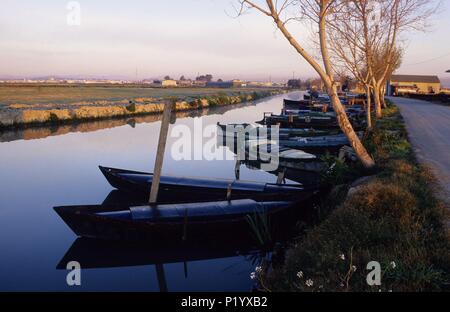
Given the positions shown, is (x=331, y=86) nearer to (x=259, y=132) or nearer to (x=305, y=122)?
(x=259, y=132)

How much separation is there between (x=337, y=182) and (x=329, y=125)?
1903cm

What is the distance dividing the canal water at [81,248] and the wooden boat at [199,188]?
1412 mm

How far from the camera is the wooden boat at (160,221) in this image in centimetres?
966

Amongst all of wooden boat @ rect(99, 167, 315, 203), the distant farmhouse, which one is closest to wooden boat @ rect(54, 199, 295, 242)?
wooden boat @ rect(99, 167, 315, 203)

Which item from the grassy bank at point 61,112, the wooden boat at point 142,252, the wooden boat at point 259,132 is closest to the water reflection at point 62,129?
the grassy bank at point 61,112

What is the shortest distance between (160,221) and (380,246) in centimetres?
544

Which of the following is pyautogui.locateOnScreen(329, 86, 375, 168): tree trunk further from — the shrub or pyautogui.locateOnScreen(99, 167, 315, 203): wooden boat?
the shrub

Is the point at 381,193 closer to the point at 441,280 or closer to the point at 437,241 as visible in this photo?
the point at 437,241

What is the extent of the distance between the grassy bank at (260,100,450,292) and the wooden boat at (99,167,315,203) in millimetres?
3632

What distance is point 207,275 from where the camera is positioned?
9164 mm

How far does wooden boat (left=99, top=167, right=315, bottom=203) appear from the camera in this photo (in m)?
12.4

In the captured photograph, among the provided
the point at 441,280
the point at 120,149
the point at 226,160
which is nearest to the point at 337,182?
the point at 441,280

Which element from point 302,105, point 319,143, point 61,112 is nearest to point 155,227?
point 319,143

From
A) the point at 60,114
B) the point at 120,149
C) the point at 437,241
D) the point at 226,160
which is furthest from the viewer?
the point at 60,114
